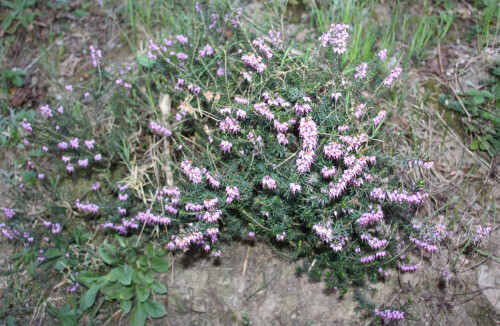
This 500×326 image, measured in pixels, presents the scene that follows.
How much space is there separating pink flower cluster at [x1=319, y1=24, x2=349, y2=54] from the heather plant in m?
0.02

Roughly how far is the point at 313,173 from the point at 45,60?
12.1ft

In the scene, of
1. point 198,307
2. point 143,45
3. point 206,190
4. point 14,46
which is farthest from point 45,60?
point 198,307

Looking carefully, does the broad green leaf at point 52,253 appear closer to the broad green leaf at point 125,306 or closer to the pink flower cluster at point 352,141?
the broad green leaf at point 125,306

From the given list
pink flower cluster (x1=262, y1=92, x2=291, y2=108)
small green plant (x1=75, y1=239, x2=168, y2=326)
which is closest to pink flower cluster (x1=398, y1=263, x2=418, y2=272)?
pink flower cluster (x1=262, y1=92, x2=291, y2=108)

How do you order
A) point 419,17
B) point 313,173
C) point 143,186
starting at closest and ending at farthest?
point 313,173 → point 143,186 → point 419,17

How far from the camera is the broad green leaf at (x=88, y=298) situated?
3715 mm

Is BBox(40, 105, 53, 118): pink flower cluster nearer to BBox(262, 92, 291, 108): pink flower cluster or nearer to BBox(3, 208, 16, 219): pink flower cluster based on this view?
BBox(3, 208, 16, 219): pink flower cluster

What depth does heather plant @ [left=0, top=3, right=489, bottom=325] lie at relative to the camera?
303 centimetres

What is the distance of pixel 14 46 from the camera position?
504 cm

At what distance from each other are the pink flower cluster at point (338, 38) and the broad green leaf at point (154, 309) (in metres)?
2.73

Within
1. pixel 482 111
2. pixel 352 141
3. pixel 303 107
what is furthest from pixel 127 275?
pixel 482 111

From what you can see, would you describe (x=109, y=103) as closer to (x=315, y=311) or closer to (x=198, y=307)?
(x=198, y=307)

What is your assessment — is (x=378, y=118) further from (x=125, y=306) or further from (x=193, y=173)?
(x=125, y=306)

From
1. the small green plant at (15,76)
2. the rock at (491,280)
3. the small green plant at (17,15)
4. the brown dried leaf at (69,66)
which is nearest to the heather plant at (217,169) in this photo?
the rock at (491,280)
